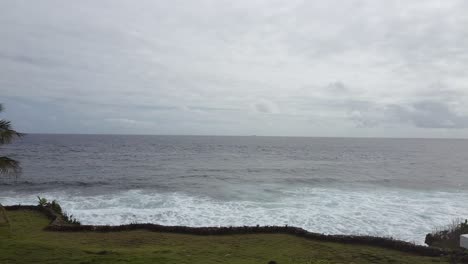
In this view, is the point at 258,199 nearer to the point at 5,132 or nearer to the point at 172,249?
the point at 172,249

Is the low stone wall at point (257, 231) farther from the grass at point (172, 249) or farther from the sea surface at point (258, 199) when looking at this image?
the sea surface at point (258, 199)

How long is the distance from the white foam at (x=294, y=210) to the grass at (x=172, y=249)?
20.3 feet

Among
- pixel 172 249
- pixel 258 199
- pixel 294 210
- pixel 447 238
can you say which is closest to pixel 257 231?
pixel 172 249

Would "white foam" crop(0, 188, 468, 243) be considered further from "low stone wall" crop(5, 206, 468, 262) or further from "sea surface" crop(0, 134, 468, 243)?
"low stone wall" crop(5, 206, 468, 262)

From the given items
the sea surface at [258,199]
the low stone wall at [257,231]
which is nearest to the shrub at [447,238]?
the sea surface at [258,199]

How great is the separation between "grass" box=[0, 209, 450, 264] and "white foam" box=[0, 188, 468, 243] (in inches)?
243

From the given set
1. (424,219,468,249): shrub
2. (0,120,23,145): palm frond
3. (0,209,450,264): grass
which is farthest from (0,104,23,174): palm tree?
(424,219,468,249): shrub

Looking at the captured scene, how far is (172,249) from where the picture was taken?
41.4 feet

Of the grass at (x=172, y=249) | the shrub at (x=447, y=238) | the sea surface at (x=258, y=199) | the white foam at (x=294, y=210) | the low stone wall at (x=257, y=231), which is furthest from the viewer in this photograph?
the sea surface at (x=258, y=199)

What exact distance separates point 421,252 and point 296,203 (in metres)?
14.5

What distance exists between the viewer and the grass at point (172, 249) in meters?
11.3

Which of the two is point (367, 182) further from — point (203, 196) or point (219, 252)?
point (219, 252)

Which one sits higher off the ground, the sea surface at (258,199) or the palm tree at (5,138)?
the palm tree at (5,138)

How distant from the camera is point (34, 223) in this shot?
54.1ft
